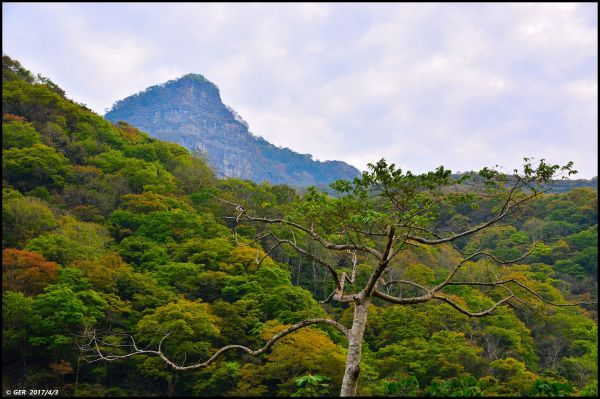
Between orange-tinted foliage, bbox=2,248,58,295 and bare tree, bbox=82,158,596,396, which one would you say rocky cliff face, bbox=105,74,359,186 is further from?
bare tree, bbox=82,158,596,396

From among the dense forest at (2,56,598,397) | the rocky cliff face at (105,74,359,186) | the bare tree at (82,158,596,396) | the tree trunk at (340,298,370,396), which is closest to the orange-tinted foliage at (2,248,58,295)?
the dense forest at (2,56,598,397)

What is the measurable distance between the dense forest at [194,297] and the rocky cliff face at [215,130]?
90628 millimetres

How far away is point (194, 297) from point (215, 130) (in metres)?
116

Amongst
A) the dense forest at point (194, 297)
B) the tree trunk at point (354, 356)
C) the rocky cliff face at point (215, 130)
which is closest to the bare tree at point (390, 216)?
the tree trunk at point (354, 356)

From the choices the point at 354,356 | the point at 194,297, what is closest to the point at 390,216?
the point at 354,356

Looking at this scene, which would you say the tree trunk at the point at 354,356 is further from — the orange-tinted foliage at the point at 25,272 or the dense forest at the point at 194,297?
the orange-tinted foliage at the point at 25,272

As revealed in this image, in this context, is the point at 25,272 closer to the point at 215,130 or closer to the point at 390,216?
the point at 390,216

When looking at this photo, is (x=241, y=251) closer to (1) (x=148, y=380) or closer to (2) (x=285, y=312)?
(2) (x=285, y=312)

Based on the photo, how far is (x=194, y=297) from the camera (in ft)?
58.1

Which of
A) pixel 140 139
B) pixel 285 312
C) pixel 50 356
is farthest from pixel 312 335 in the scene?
pixel 140 139

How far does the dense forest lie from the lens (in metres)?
13.5

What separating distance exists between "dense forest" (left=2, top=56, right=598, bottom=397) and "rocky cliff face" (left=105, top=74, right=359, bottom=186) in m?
90.6

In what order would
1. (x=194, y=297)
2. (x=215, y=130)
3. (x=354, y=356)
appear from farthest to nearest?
(x=215, y=130) < (x=194, y=297) < (x=354, y=356)

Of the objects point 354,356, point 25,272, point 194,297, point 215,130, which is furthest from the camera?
point 215,130
